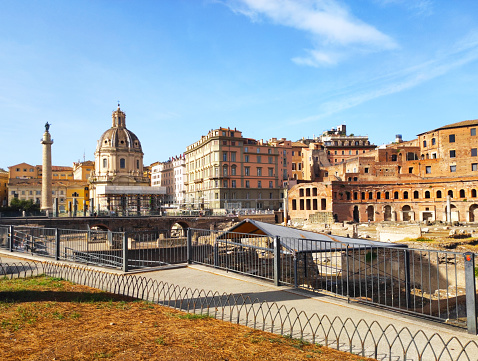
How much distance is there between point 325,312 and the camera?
7.30 m

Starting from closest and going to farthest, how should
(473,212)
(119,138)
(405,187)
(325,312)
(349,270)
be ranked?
(325,312), (349,270), (473,212), (405,187), (119,138)

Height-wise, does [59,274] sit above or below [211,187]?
below

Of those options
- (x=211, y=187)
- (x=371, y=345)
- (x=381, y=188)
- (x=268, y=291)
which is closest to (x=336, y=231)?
(x=381, y=188)

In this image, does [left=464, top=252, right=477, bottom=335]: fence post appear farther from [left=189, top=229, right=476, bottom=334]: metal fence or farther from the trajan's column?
the trajan's column

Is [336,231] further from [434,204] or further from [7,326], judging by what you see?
Result: [7,326]

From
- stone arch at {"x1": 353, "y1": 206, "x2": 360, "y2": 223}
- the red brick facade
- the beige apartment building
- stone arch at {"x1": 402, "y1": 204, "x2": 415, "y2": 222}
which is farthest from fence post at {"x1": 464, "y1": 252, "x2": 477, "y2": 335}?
stone arch at {"x1": 353, "y1": 206, "x2": 360, "y2": 223}

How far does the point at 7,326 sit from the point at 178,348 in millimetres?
3231

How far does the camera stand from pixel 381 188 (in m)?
61.4

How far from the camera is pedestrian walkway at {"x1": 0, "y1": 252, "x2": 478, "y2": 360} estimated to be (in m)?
5.69

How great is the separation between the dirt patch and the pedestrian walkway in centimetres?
61

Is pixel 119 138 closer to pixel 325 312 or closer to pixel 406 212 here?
pixel 406 212

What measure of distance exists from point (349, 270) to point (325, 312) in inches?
334

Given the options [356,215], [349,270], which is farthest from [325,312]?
[356,215]

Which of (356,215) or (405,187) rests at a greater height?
(405,187)
